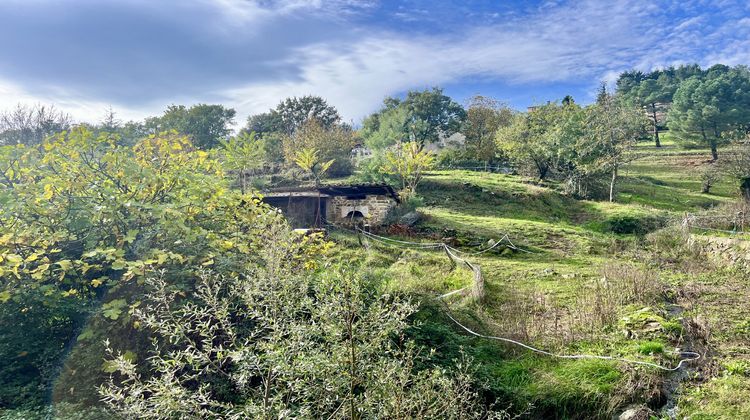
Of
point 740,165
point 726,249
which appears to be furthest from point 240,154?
point 740,165

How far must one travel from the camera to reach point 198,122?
43656 millimetres

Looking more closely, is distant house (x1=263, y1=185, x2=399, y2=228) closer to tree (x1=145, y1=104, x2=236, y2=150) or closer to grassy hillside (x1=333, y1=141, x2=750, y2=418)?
grassy hillside (x1=333, y1=141, x2=750, y2=418)

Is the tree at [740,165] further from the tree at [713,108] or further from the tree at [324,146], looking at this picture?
the tree at [324,146]

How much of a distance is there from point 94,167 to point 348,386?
464 cm

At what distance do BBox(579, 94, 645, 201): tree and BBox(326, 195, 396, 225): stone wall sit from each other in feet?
46.6

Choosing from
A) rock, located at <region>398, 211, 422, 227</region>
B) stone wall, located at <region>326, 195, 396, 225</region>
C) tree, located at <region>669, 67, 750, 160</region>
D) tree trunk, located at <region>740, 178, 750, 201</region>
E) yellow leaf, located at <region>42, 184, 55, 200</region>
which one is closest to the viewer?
yellow leaf, located at <region>42, 184, 55, 200</region>

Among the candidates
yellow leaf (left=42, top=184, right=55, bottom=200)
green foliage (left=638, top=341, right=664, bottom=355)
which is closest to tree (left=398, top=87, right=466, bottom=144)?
green foliage (left=638, top=341, right=664, bottom=355)

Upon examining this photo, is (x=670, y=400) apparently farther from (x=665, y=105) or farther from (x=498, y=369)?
(x=665, y=105)

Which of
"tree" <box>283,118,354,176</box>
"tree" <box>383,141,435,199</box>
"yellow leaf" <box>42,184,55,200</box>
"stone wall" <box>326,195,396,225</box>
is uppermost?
"tree" <box>283,118,354,176</box>

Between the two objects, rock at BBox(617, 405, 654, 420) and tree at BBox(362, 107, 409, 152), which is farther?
tree at BBox(362, 107, 409, 152)

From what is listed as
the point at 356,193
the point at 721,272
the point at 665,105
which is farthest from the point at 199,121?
the point at 665,105

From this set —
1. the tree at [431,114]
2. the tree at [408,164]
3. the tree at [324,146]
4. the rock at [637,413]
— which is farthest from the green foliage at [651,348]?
the tree at [431,114]

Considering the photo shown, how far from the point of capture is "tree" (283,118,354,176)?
31781 mm

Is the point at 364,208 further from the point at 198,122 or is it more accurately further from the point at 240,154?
the point at 198,122
